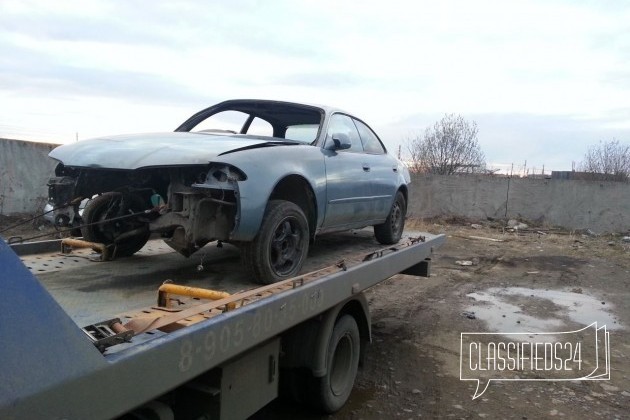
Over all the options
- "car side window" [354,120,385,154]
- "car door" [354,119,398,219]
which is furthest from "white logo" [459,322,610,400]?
"car side window" [354,120,385,154]

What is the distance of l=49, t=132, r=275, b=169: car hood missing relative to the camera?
126 inches

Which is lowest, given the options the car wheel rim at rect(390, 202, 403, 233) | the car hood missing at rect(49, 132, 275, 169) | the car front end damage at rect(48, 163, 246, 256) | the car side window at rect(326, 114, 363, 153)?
the car wheel rim at rect(390, 202, 403, 233)

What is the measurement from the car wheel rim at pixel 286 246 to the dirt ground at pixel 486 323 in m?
1.22

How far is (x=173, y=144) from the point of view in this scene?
349cm

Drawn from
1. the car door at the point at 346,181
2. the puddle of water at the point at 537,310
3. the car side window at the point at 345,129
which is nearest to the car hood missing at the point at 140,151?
the car door at the point at 346,181

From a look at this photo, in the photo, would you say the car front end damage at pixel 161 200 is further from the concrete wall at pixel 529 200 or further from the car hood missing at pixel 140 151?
the concrete wall at pixel 529 200

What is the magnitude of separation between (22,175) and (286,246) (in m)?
9.75

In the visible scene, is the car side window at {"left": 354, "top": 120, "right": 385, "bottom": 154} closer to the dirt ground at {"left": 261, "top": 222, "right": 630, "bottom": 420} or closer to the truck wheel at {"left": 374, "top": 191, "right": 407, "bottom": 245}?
the truck wheel at {"left": 374, "top": 191, "right": 407, "bottom": 245}

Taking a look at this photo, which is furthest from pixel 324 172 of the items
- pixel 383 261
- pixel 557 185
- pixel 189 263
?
pixel 557 185

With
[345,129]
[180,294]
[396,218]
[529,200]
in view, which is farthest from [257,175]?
[529,200]

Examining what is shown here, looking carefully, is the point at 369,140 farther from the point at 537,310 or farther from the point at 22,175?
the point at 22,175

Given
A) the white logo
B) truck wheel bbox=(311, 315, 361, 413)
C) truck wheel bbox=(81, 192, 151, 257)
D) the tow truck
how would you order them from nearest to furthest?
the tow truck < truck wheel bbox=(81, 192, 151, 257) < truck wheel bbox=(311, 315, 361, 413) < the white logo

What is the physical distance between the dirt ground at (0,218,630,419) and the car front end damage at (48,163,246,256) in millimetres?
1683

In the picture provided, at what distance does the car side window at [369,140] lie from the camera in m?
5.62
